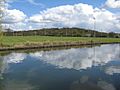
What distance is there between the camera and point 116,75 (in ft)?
135

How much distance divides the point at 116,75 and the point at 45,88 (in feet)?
43.7

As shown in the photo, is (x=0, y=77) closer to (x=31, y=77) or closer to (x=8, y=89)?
(x=31, y=77)

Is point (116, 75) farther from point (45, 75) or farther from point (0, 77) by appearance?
point (0, 77)

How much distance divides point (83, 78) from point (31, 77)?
22.1ft

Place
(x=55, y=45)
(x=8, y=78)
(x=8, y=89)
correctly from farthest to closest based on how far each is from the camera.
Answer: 1. (x=55, y=45)
2. (x=8, y=78)
3. (x=8, y=89)

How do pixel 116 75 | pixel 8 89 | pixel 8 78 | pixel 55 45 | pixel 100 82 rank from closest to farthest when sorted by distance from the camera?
1. pixel 8 89
2. pixel 100 82
3. pixel 8 78
4. pixel 116 75
5. pixel 55 45

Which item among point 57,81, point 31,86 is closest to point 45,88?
point 31,86

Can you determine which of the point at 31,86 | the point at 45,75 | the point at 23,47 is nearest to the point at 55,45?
the point at 23,47

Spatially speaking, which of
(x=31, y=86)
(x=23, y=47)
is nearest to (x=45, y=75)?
(x=31, y=86)

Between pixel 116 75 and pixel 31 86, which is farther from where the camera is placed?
pixel 116 75

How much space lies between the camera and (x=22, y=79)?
37.3m

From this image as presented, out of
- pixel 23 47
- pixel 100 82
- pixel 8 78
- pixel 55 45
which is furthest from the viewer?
pixel 55 45

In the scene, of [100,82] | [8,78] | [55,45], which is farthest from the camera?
[55,45]

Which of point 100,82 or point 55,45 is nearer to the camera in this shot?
point 100,82
